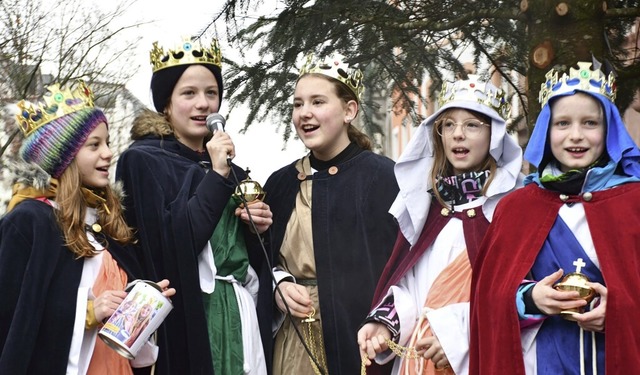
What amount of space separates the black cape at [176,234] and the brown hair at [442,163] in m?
1.02

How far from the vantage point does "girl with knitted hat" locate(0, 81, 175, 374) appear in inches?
175

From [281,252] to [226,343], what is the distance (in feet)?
1.87

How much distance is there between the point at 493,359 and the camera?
4.07 meters

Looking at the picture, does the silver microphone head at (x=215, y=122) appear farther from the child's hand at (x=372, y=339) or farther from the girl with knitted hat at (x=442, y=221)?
the child's hand at (x=372, y=339)

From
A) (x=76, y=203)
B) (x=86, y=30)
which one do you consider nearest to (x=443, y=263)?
(x=76, y=203)

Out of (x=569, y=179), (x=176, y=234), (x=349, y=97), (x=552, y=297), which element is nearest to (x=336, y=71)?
(x=349, y=97)

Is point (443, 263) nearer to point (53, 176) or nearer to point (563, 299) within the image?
point (563, 299)

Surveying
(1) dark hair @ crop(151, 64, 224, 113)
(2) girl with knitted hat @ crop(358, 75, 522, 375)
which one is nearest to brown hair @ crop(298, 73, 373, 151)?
(1) dark hair @ crop(151, 64, 224, 113)

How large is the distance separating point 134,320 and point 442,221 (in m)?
1.48

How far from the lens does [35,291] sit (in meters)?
4.45

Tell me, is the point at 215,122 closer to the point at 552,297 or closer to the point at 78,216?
the point at 78,216

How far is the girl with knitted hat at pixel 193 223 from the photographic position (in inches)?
197

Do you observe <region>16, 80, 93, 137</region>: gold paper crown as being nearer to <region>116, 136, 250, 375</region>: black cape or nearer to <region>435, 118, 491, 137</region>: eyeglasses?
<region>116, 136, 250, 375</region>: black cape

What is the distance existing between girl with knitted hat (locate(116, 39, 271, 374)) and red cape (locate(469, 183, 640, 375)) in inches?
54.9
